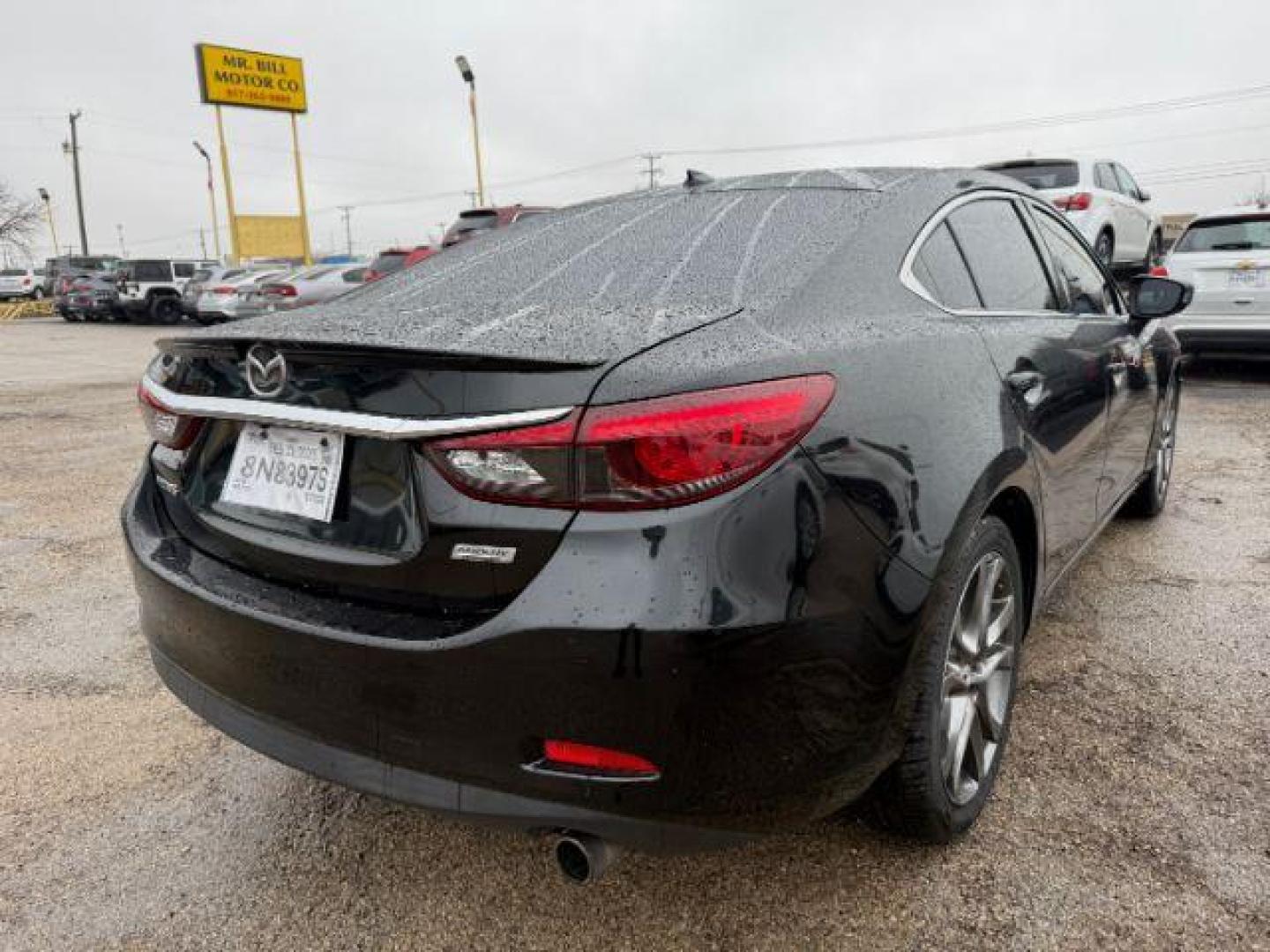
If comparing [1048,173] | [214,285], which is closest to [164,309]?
[214,285]

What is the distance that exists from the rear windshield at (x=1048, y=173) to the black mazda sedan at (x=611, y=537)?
28.4ft

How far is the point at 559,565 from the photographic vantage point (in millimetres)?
1426

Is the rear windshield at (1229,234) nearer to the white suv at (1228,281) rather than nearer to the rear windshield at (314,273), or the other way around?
the white suv at (1228,281)

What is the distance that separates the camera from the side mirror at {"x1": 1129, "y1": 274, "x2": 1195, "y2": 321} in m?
3.36

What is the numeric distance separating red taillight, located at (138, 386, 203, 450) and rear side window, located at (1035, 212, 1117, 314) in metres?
2.49

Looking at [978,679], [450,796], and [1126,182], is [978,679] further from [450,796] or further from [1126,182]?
[1126,182]

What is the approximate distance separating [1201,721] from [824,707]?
5.25 feet

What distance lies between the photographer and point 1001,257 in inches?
101

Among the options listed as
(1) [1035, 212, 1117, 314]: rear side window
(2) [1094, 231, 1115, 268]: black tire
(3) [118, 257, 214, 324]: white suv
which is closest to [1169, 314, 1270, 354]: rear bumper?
(2) [1094, 231, 1115, 268]: black tire

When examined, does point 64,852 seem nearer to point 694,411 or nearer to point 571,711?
point 571,711

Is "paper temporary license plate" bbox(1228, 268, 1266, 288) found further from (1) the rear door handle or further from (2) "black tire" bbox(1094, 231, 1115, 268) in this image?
(1) the rear door handle

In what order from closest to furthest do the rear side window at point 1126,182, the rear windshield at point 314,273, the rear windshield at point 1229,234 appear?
the rear windshield at point 1229,234 < the rear side window at point 1126,182 < the rear windshield at point 314,273

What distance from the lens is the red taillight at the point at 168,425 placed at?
1.92 m

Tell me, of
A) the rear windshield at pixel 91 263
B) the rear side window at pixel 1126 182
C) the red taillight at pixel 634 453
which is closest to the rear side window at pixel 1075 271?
the red taillight at pixel 634 453
